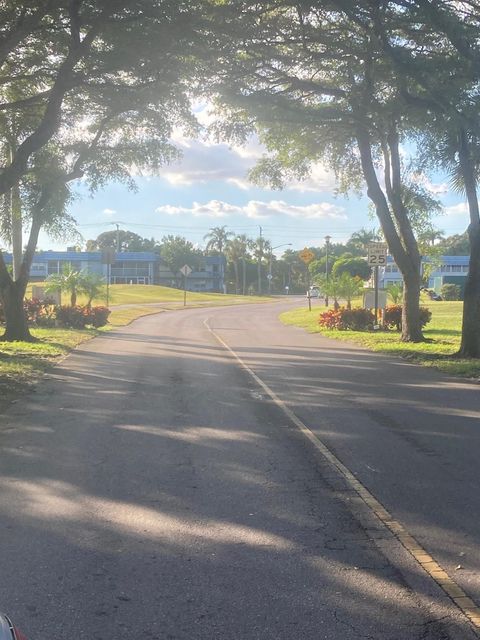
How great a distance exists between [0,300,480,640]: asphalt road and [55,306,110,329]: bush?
18.7 m

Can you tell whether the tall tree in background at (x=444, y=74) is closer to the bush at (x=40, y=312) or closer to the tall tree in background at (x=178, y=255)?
the bush at (x=40, y=312)

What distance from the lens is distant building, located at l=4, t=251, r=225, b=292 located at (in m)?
101

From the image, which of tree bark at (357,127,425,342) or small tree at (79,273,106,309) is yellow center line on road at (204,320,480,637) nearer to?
tree bark at (357,127,425,342)

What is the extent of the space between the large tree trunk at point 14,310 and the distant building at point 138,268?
223 ft

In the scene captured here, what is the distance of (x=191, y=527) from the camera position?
5.05 metres

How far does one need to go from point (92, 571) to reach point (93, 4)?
34.6ft

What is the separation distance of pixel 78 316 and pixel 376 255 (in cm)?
1322

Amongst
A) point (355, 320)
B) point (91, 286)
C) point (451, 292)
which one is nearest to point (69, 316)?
point (91, 286)

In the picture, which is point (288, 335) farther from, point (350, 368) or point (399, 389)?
point (399, 389)

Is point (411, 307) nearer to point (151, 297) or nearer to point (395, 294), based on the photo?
point (395, 294)

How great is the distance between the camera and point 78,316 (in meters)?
30.0

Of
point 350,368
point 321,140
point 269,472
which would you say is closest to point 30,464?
point 269,472

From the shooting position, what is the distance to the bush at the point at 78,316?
29.7m

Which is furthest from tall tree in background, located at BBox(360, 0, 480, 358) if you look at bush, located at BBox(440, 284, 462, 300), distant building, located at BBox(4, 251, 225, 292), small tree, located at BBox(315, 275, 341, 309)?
distant building, located at BBox(4, 251, 225, 292)
